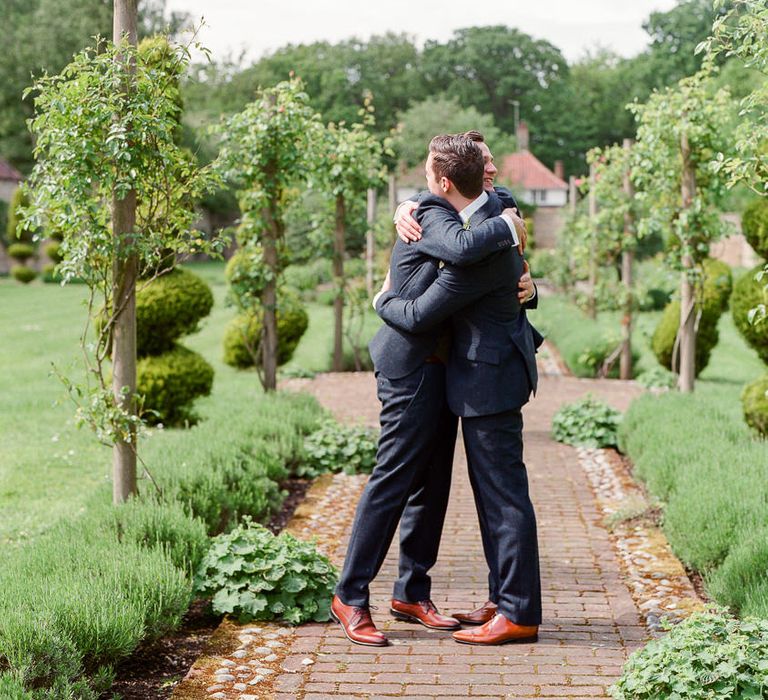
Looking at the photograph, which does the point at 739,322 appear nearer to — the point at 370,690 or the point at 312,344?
the point at 370,690

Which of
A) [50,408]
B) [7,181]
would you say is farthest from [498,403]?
[7,181]

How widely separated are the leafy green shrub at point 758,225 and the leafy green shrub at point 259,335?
4.78 metres

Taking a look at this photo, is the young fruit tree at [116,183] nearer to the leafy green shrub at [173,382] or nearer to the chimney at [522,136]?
the leafy green shrub at [173,382]

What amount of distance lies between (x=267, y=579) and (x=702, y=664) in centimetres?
202

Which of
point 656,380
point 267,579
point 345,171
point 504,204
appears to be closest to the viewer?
point 504,204

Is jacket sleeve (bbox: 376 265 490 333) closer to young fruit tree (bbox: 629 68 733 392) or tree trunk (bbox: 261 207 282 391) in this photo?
tree trunk (bbox: 261 207 282 391)

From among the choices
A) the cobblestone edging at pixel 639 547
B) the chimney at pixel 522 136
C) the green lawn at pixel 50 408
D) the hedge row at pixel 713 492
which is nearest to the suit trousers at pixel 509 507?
the cobblestone edging at pixel 639 547

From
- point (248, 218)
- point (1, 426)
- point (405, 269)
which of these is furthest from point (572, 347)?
point (405, 269)

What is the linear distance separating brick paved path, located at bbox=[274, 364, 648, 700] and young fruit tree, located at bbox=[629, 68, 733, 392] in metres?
3.82

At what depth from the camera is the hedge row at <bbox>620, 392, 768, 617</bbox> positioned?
4.85 m

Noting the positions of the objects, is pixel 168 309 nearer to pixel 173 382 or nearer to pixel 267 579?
pixel 173 382

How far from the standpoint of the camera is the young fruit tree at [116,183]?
5.37 metres

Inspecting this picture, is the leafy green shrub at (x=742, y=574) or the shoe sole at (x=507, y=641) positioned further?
the leafy green shrub at (x=742, y=574)

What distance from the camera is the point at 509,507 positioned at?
4.39 m
